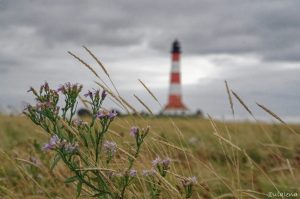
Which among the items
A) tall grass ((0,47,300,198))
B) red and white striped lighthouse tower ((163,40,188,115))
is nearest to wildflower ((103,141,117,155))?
tall grass ((0,47,300,198))

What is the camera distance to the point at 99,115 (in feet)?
7.51

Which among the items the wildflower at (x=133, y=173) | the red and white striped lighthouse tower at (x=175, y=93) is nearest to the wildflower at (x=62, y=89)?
the wildflower at (x=133, y=173)

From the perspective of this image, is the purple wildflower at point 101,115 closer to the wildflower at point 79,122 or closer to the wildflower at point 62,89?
the wildflower at point 79,122

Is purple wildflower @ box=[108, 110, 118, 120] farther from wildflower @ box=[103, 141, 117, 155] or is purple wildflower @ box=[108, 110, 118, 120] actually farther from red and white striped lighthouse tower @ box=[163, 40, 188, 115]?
red and white striped lighthouse tower @ box=[163, 40, 188, 115]

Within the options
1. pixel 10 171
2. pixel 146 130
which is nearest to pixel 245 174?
pixel 10 171

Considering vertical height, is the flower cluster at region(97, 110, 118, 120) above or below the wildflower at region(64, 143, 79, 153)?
above

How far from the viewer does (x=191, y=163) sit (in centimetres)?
697

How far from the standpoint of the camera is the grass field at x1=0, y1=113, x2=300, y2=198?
3.11 metres

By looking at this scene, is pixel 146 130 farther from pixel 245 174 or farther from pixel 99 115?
pixel 245 174

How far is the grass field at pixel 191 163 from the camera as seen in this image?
3105mm

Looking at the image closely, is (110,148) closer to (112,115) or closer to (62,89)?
(112,115)

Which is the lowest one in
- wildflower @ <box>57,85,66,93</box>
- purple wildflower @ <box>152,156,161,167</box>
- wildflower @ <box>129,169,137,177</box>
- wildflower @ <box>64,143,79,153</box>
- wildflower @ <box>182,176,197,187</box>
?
wildflower @ <box>182,176,197,187</box>

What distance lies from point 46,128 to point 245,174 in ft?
13.2

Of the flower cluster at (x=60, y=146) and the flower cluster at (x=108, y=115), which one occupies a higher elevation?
the flower cluster at (x=108, y=115)
